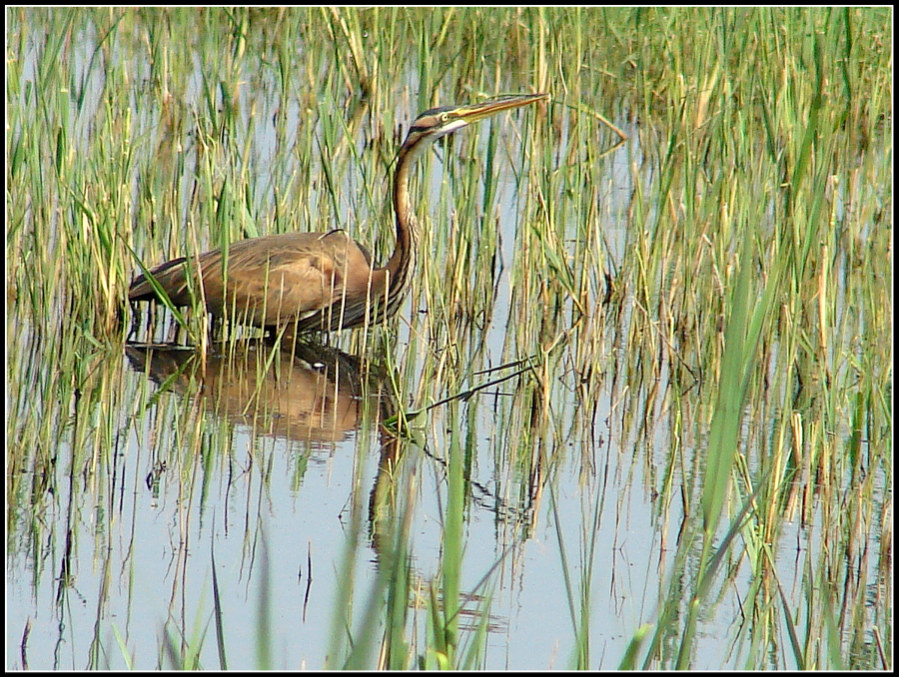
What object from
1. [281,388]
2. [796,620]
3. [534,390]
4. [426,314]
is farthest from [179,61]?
[796,620]

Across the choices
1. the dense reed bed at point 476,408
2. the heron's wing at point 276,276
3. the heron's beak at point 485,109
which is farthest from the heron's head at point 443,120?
the heron's wing at point 276,276

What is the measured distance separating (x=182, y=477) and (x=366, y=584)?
2.18 feet

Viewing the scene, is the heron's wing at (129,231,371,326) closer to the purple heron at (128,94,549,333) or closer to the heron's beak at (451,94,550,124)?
the purple heron at (128,94,549,333)

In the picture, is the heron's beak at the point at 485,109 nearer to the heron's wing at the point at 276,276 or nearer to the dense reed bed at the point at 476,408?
the dense reed bed at the point at 476,408

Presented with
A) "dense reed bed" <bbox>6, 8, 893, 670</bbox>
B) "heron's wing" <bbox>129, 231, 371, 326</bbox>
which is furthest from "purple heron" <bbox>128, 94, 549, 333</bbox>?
"dense reed bed" <bbox>6, 8, 893, 670</bbox>

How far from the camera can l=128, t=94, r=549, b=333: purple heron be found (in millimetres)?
4754

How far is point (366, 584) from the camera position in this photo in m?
2.89

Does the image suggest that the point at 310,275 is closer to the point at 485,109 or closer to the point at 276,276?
the point at 276,276

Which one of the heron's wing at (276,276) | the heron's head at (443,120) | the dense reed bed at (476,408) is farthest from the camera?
the heron's head at (443,120)

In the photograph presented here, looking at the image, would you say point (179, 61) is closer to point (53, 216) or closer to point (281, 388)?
point (53, 216)

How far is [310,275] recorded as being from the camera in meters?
4.80

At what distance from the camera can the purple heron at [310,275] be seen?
15.6 ft

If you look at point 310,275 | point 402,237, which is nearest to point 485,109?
point 402,237

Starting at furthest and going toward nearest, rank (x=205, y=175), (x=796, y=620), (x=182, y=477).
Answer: (x=205, y=175) → (x=182, y=477) → (x=796, y=620)
